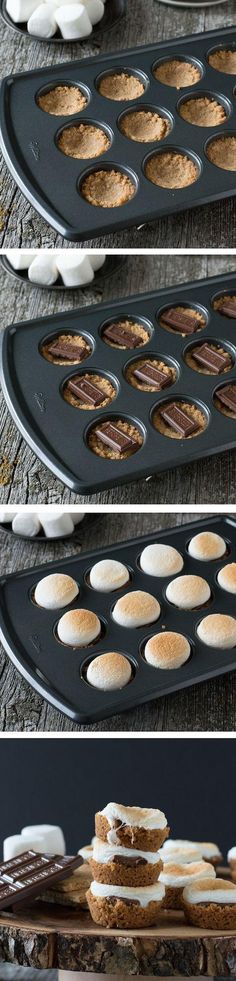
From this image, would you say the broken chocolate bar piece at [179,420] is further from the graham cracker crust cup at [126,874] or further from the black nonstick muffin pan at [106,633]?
the graham cracker crust cup at [126,874]

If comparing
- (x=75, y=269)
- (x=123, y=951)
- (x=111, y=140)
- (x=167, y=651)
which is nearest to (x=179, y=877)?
(x=123, y=951)

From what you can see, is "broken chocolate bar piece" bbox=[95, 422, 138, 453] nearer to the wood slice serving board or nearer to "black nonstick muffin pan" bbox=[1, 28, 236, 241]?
"black nonstick muffin pan" bbox=[1, 28, 236, 241]

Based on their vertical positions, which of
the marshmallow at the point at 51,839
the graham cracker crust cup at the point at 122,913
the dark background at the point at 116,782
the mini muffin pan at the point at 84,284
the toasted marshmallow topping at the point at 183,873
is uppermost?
the mini muffin pan at the point at 84,284

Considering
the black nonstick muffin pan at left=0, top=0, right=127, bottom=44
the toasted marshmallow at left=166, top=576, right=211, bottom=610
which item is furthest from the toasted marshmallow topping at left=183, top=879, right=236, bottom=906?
the black nonstick muffin pan at left=0, top=0, right=127, bottom=44

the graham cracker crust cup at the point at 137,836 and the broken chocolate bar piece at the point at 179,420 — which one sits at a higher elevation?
the broken chocolate bar piece at the point at 179,420

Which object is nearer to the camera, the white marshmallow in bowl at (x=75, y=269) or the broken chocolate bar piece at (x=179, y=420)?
the broken chocolate bar piece at (x=179, y=420)

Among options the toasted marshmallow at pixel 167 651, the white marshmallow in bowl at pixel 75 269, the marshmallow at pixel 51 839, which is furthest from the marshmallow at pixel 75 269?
the marshmallow at pixel 51 839

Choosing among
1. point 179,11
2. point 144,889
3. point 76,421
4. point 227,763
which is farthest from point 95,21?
point 227,763
